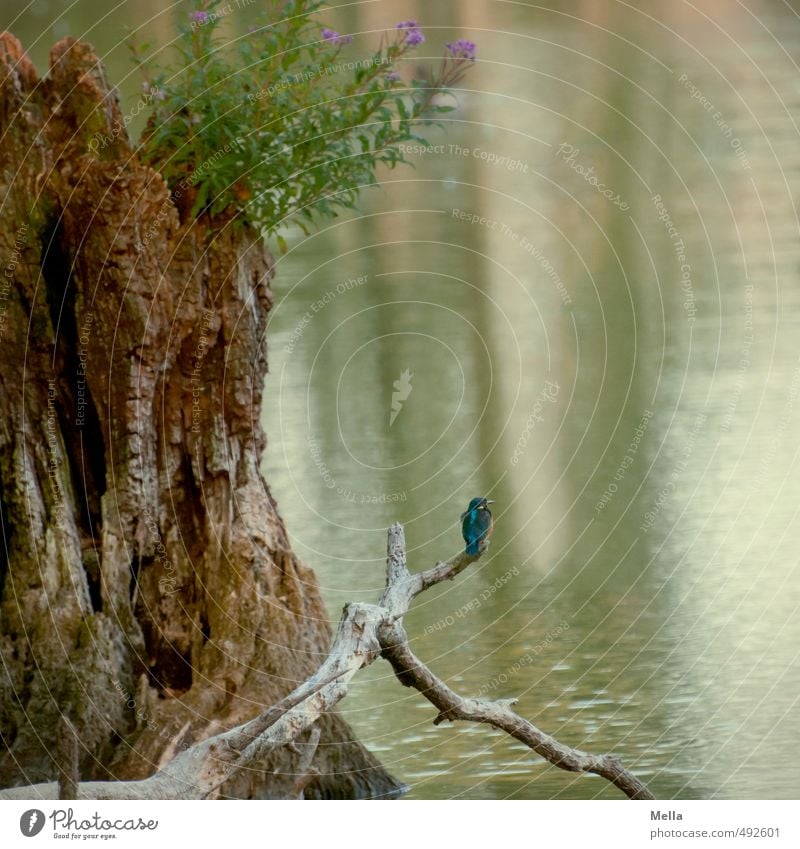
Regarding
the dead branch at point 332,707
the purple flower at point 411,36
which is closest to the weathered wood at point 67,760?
the dead branch at point 332,707

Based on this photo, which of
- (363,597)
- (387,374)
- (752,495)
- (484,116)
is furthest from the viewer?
(484,116)

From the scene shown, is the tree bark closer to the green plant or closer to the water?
the green plant

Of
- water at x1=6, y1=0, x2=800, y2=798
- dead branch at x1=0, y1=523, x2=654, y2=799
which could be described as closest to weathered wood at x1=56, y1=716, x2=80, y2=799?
dead branch at x1=0, y1=523, x2=654, y2=799

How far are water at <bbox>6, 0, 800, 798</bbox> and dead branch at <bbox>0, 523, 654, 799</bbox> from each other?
166 millimetres

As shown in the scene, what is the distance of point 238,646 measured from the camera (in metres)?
2.42

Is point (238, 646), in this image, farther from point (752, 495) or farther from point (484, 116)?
point (484, 116)

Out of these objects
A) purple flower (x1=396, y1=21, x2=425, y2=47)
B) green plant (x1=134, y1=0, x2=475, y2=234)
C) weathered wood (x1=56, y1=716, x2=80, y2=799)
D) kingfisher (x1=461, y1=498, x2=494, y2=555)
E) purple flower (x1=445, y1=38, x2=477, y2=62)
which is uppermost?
purple flower (x1=396, y1=21, x2=425, y2=47)

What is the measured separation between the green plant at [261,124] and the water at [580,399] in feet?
2.44

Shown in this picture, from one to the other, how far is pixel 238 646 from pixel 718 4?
369 centimetres

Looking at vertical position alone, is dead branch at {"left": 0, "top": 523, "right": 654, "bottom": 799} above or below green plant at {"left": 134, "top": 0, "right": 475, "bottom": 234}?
below

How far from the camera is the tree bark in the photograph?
2344mm

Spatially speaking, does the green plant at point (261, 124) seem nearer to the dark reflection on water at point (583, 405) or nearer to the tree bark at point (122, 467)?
the tree bark at point (122, 467)
